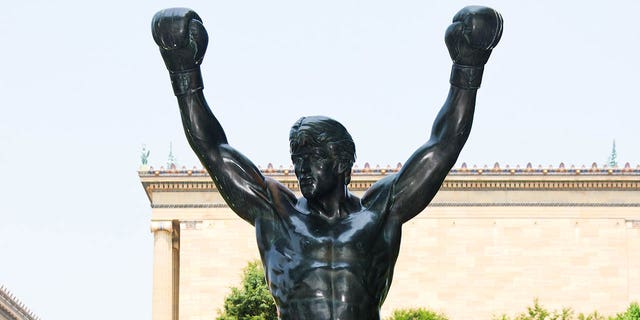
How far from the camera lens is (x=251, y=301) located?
4347cm

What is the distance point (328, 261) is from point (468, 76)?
749 millimetres

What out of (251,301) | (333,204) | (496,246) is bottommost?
(333,204)

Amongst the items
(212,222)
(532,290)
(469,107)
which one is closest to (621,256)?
(532,290)

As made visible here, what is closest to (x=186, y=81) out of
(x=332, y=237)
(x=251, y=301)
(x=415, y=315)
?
(x=332, y=237)

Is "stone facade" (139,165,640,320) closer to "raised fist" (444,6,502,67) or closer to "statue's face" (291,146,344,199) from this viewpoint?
"raised fist" (444,6,502,67)

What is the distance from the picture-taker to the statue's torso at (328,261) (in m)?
5.30

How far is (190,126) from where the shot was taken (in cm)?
557

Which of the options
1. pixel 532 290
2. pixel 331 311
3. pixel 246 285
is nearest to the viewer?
pixel 331 311

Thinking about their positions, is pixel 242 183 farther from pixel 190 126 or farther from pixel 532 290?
pixel 532 290

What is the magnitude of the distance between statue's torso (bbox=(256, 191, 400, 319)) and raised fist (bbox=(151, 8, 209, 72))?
0.56 meters

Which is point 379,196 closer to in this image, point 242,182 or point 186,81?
point 242,182

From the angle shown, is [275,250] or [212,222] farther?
[212,222]

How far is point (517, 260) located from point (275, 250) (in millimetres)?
48445

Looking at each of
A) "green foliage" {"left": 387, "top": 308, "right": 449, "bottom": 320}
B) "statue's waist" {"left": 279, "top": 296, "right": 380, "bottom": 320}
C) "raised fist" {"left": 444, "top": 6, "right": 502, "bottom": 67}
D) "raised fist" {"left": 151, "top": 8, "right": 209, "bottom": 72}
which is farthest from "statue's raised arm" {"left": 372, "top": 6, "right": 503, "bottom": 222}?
"green foliage" {"left": 387, "top": 308, "right": 449, "bottom": 320}
